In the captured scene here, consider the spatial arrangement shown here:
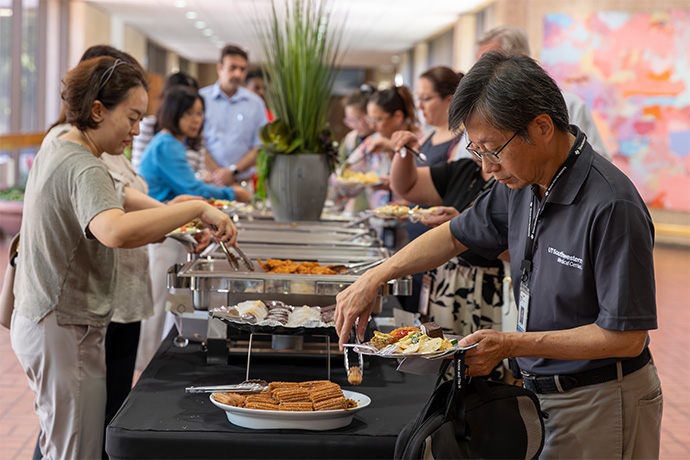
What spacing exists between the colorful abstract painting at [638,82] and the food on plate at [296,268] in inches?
345

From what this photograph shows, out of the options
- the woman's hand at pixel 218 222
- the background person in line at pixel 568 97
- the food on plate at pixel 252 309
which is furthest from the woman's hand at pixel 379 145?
the food on plate at pixel 252 309

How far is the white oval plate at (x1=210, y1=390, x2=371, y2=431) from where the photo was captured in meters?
1.40

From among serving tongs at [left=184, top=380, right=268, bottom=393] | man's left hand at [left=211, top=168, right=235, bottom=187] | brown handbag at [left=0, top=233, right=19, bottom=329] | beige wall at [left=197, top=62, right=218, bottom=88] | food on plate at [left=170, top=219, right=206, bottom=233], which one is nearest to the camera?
serving tongs at [left=184, top=380, right=268, bottom=393]

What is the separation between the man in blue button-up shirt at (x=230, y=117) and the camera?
5.03 metres

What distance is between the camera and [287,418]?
4.60ft

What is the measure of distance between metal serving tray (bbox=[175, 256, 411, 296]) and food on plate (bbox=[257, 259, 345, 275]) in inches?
5.4

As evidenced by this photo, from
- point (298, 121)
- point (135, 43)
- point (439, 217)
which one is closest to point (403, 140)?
point (439, 217)

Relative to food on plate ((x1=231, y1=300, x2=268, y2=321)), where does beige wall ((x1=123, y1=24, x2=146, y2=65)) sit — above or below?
above

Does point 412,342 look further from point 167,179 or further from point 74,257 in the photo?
point 167,179

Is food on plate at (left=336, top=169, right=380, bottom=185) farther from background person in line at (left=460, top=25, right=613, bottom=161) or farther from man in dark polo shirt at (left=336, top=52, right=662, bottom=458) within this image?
man in dark polo shirt at (left=336, top=52, right=662, bottom=458)

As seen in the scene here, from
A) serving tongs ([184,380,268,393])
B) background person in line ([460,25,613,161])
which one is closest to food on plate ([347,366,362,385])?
serving tongs ([184,380,268,393])

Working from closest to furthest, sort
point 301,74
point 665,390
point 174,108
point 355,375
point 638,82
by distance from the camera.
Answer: point 355,375
point 301,74
point 174,108
point 665,390
point 638,82

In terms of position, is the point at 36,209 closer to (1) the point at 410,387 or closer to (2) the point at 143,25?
(1) the point at 410,387

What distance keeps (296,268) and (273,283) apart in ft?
0.67
